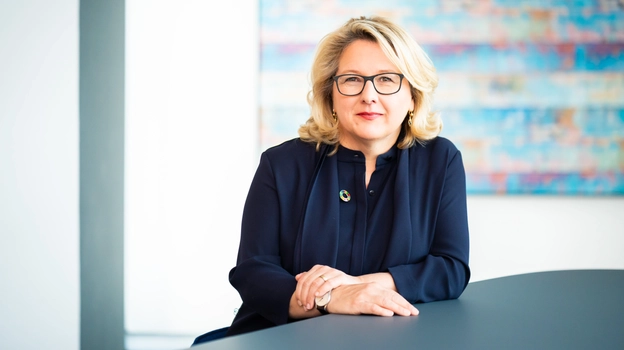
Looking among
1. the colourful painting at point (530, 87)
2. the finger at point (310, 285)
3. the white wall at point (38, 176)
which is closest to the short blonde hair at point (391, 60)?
the finger at point (310, 285)

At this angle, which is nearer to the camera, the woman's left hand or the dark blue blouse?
the woman's left hand

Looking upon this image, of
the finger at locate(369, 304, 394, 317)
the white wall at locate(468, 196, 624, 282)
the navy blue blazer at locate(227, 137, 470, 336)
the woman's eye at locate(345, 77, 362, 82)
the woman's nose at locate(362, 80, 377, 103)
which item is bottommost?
the white wall at locate(468, 196, 624, 282)

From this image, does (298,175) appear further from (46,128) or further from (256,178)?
(46,128)

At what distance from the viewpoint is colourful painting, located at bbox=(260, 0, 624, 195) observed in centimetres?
351

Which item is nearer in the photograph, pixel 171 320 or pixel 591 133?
pixel 591 133

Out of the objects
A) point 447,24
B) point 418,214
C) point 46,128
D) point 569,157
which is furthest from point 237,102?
point 418,214

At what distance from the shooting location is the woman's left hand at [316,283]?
4.99 feet

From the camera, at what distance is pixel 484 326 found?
1255mm

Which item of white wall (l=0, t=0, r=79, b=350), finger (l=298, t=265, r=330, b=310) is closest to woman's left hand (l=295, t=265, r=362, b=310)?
finger (l=298, t=265, r=330, b=310)

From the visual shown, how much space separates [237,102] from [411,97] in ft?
6.43

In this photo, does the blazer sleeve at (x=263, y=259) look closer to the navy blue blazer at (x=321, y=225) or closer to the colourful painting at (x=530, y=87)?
the navy blue blazer at (x=321, y=225)

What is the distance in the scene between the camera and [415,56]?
73.1 inches

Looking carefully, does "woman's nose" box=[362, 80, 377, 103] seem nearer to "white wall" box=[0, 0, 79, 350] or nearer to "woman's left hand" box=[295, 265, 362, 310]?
"woman's left hand" box=[295, 265, 362, 310]

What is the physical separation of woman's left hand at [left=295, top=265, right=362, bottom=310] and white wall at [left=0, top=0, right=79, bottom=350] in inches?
85.0
